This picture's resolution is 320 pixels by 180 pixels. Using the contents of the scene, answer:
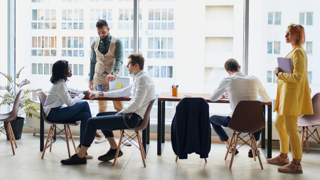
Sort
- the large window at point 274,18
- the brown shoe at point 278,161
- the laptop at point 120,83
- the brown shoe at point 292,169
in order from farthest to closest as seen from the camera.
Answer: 1. the large window at point 274,18
2. the laptop at point 120,83
3. the brown shoe at point 278,161
4. the brown shoe at point 292,169

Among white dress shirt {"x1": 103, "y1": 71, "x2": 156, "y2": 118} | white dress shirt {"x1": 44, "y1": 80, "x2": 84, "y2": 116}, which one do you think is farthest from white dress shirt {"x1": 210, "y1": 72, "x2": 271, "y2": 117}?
white dress shirt {"x1": 44, "y1": 80, "x2": 84, "y2": 116}

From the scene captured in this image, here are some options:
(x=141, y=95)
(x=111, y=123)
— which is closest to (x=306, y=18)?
(x=141, y=95)

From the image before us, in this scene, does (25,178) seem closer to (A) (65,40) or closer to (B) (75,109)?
(B) (75,109)

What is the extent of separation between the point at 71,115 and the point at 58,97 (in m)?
0.26

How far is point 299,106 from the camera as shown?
331 centimetres

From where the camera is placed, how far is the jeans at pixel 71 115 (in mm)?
3662

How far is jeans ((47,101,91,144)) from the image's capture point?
3662 millimetres

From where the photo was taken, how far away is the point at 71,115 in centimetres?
367

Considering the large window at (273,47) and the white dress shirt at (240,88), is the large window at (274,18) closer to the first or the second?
the large window at (273,47)

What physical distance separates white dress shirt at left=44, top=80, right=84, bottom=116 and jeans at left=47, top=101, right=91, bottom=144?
0.05 meters

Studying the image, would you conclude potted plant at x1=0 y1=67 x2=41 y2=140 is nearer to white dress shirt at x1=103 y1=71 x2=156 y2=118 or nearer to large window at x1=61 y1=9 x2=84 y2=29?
large window at x1=61 y1=9 x2=84 y2=29

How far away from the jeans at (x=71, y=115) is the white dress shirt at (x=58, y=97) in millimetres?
49

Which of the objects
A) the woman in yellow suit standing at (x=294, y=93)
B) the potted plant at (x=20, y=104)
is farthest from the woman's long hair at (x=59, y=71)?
the woman in yellow suit standing at (x=294, y=93)

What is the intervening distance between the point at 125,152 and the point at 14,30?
282 cm
